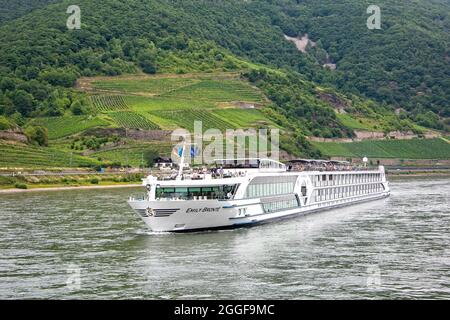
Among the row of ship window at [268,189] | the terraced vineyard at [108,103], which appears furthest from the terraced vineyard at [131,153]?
the row of ship window at [268,189]

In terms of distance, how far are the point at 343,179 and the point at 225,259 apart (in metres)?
39.1

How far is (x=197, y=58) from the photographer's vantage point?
188 metres

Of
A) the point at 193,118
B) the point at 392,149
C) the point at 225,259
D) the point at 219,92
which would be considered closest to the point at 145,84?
the point at 219,92

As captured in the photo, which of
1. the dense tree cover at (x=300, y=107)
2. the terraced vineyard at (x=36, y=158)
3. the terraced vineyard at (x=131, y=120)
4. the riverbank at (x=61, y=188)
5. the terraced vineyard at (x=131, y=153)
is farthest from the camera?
the dense tree cover at (x=300, y=107)

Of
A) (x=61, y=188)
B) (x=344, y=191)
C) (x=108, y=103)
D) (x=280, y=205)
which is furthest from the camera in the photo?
(x=108, y=103)

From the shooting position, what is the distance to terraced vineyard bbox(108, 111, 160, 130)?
423 ft

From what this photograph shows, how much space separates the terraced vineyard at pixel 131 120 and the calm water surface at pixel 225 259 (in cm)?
7197

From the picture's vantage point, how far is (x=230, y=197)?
4653cm

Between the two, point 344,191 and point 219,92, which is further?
point 219,92

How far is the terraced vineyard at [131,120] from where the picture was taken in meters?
129

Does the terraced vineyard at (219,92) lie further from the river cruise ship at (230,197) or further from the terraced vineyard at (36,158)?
the river cruise ship at (230,197)

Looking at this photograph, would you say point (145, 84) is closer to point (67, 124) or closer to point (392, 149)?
point (67, 124)

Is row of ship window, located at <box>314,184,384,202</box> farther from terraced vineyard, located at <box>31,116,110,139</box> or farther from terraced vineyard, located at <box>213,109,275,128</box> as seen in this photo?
terraced vineyard, located at <box>31,116,110,139</box>

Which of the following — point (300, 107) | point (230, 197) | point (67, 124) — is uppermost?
point (300, 107)
